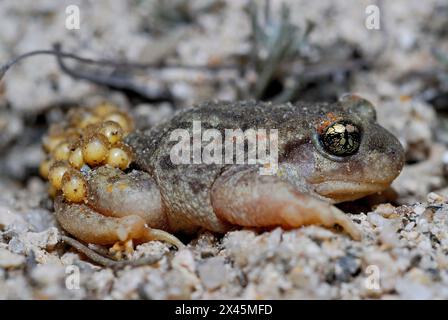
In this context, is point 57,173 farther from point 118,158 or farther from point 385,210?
point 385,210

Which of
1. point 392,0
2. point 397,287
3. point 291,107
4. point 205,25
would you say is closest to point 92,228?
point 291,107

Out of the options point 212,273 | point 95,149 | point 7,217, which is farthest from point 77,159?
point 212,273

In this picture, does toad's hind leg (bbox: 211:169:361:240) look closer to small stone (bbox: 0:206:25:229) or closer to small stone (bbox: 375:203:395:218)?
small stone (bbox: 375:203:395:218)

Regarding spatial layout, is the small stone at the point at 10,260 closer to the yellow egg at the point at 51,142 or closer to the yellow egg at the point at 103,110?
the yellow egg at the point at 51,142

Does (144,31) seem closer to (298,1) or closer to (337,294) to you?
(298,1)

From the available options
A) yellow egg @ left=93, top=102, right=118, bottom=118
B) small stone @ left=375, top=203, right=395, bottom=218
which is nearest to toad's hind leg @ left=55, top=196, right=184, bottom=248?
yellow egg @ left=93, top=102, right=118, bottom=118
